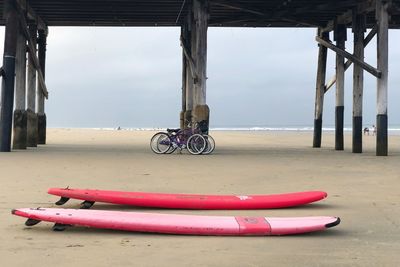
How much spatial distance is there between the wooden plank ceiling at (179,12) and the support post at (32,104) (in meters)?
1.89

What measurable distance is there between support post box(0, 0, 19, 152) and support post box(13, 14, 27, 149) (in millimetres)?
1189

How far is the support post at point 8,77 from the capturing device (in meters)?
14.8

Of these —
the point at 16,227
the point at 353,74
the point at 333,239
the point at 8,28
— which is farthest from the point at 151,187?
the point at 353,74

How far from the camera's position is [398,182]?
8.66 meters

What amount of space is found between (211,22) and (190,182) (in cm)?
1158

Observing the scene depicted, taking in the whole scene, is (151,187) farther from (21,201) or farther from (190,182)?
(21,201)

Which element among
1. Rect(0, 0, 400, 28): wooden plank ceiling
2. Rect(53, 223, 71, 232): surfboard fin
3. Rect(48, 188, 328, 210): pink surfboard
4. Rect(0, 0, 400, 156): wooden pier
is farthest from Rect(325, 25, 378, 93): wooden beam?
Rect(53, 223, 71, 232): surfboard fin

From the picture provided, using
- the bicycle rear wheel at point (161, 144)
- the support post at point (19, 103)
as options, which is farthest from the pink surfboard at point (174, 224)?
the support post at point (19, 103)

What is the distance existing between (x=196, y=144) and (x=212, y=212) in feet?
30.8

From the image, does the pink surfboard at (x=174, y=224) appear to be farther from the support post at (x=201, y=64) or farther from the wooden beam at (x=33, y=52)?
the wooden beam at (x=33, y=52)

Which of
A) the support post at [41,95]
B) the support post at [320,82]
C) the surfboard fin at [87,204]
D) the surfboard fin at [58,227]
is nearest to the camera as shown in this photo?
the surfboard fin at [58,227]

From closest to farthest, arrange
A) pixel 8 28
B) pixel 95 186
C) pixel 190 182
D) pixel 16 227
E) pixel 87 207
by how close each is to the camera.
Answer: pixel 16 227
pixel 87 207
pixel 95 186
pixel 190 182
pixel 8 28

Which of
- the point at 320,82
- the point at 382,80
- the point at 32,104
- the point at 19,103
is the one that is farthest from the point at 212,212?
the point at 320,82

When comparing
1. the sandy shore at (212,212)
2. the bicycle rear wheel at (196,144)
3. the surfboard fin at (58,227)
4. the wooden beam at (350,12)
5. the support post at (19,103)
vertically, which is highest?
the wooden beam at (350,12)
